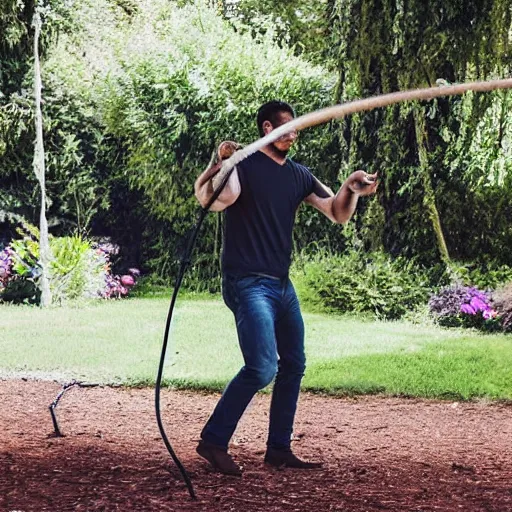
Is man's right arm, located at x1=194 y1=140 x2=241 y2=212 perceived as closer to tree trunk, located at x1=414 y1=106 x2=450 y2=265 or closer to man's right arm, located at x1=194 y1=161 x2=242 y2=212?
man's right arm, located at x1=194 y1=161 x2=242 y2=212

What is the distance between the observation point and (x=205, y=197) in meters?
2.52

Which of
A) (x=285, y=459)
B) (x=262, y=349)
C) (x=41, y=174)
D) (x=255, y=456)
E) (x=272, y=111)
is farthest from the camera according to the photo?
(x=41, y=174)

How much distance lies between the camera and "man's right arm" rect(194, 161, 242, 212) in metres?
2.46

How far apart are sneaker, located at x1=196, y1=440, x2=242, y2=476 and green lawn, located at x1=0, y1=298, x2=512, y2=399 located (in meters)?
2.22

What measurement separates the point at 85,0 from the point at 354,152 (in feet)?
11.5

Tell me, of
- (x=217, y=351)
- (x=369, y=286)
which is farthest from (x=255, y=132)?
(x=217, y=351)

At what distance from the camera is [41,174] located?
8.05 meters

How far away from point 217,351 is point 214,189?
4.38 metres

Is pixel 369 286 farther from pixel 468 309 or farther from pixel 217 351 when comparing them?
pixel 217 351

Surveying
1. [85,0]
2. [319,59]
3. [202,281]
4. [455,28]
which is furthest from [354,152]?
[85,0]

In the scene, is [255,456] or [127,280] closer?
[255,456]

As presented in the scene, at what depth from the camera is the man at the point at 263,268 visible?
2.63 metres

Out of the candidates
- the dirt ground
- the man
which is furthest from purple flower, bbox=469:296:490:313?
the man

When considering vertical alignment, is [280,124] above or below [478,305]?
above
